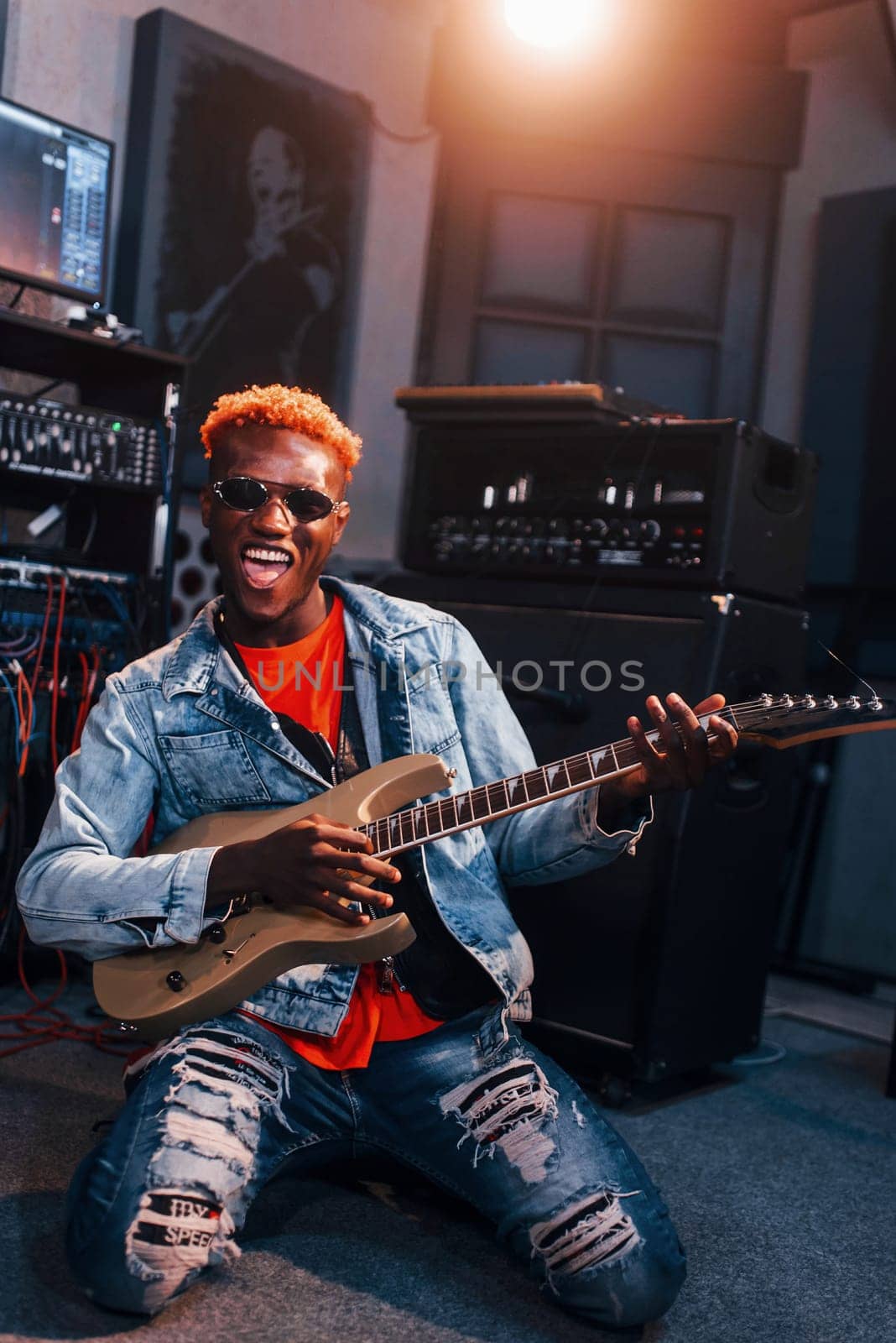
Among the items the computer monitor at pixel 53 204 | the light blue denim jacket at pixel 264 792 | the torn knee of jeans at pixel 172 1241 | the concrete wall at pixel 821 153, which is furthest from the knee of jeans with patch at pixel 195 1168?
the concrete wall at pixel 821 153

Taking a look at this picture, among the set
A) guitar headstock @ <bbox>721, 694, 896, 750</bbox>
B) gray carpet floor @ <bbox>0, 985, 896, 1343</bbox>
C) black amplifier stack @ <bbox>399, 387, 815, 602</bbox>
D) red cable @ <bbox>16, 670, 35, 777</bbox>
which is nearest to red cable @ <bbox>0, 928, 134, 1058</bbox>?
gray carpet floor @ <bbox>0, 985, 896, 1343</bbox>

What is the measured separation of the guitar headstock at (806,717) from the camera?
1.51m

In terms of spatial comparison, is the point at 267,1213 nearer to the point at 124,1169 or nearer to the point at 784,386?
the point at 124,1169

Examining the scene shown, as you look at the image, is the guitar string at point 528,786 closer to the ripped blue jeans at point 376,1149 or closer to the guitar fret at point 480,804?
the guitar fret at point 480,804

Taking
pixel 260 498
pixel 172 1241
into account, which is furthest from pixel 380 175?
pixel 172 1241

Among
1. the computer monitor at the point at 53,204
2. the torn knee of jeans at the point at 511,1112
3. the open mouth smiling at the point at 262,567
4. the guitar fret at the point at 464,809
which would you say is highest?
the computer monitor at the point at 53,204

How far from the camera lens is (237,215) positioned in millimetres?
3467

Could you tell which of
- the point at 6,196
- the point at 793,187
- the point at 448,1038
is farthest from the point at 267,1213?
the point at 793,187

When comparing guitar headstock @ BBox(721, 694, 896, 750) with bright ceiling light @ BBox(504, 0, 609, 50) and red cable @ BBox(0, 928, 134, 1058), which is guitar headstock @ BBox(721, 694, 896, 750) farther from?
bright ceiling light @ BBox(504, 0, 609, 50)

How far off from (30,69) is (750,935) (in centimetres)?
262

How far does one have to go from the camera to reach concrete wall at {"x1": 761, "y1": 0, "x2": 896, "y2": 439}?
3.80 m

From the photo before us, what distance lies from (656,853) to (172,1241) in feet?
3.81

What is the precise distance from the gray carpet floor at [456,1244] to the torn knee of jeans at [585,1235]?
0.25 ft

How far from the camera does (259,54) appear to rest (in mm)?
3463
